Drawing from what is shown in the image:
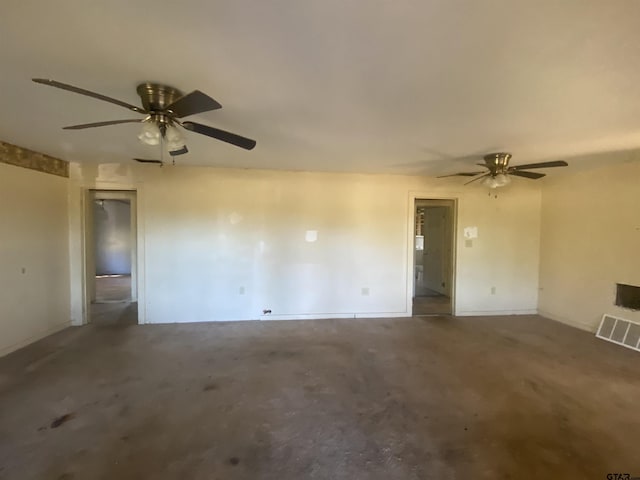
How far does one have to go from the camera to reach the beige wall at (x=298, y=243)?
15.3ft

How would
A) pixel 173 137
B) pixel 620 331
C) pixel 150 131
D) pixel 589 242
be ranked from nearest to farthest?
1. pixel 150 131
2. pixel 173 137
3. pixel 620 331
4. pixel 589 242

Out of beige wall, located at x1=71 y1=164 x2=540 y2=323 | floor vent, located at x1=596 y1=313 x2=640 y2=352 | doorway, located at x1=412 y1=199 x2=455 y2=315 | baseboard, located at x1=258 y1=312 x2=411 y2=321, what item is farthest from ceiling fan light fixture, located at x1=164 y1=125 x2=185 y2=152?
floor vent, located at x1=596 y1=313 x2=640 y2=352

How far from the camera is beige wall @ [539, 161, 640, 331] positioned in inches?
Answer: 162

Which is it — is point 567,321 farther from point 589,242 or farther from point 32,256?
point 32,256

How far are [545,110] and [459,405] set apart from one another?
2.30 meters

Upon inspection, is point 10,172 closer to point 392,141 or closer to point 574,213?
point 392,141

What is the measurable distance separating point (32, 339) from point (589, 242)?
728 cm

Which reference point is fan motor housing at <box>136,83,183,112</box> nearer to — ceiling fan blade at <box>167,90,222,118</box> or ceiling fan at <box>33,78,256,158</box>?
ceiling fan at <box>33,78,256,158</box>

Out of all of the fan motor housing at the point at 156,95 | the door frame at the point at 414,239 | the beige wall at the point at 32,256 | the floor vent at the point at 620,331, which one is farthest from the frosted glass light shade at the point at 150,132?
the floor vent at the point at 620,331

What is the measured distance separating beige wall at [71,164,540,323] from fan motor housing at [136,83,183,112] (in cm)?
270

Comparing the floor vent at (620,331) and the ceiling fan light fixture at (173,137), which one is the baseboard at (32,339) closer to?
the ceiling fan light fixture at (173,137)

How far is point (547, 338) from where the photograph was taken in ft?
14.0

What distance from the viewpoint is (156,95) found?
6.69 ft

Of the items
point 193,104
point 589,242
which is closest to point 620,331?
point 589,242
